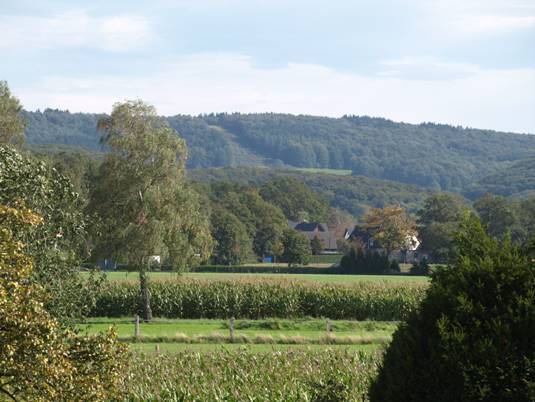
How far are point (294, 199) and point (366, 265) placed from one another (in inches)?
2995

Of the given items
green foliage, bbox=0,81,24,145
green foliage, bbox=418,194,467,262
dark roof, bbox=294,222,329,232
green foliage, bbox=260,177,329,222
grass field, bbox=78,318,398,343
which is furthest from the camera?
dark roof, bbox=294,222,329,232

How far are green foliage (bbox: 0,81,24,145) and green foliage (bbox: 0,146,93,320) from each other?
3345 centimetres

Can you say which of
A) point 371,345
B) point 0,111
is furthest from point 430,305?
point 0,111

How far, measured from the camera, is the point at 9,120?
2042 inches

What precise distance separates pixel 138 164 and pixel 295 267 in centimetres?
5495

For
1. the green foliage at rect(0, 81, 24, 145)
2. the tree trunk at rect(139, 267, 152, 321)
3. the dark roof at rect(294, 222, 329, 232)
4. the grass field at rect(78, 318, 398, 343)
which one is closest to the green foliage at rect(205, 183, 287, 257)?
the dark roof at rect(294, 222, 329, 232)

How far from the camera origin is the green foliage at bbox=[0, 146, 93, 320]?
16.0 metres

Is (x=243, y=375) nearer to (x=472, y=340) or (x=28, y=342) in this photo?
(x=28, y=342)

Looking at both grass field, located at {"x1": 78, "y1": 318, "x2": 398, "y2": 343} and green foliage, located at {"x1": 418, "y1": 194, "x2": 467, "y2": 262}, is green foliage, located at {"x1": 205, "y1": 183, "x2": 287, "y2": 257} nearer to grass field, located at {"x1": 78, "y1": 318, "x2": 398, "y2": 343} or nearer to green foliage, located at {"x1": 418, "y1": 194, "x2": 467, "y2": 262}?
Answer: green foliage, located at {"x1": 418, "y1": 194, "x2": 467, "y2": 262}

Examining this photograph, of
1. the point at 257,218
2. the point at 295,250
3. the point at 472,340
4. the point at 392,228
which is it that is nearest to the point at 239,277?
the point at 472,340

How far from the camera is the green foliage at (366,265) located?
91062 millimetres

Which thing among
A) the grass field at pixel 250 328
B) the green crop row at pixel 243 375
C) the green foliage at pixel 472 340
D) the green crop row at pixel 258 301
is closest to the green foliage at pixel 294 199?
the green crop row at pixel 258 301

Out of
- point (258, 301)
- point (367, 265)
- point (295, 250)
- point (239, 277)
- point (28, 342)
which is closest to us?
point (28, 342)

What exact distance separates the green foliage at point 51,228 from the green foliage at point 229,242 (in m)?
85.3
